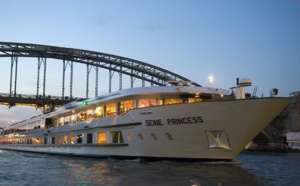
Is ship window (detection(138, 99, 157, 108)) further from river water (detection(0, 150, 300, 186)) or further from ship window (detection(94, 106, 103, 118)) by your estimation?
ship window (detection(94, 106, 103, 118))

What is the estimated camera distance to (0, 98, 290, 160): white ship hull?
19.8 metres

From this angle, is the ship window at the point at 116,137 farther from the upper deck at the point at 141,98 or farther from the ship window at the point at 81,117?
the ship window at the point at 81,117

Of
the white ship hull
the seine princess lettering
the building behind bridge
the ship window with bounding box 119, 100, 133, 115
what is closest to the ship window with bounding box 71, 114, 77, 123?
the ship window with bounding box 119, 100, 133, 115

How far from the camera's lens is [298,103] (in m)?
65.3

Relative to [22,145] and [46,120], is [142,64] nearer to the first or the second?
[22,145]

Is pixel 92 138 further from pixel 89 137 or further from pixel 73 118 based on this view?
pixel 73 118

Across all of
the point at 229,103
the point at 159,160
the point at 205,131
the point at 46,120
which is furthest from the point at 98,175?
the point at 46,120

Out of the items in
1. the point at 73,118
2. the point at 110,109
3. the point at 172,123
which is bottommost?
the point at 172,123

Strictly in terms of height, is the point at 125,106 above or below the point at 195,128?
above

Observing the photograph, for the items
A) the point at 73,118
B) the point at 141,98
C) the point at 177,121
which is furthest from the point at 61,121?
the point at 177,121

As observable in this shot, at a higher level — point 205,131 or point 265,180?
point 205,131

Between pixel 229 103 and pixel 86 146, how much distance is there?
14888 millimetres

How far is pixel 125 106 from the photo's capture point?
26047 mm

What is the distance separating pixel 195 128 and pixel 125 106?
7.09m
